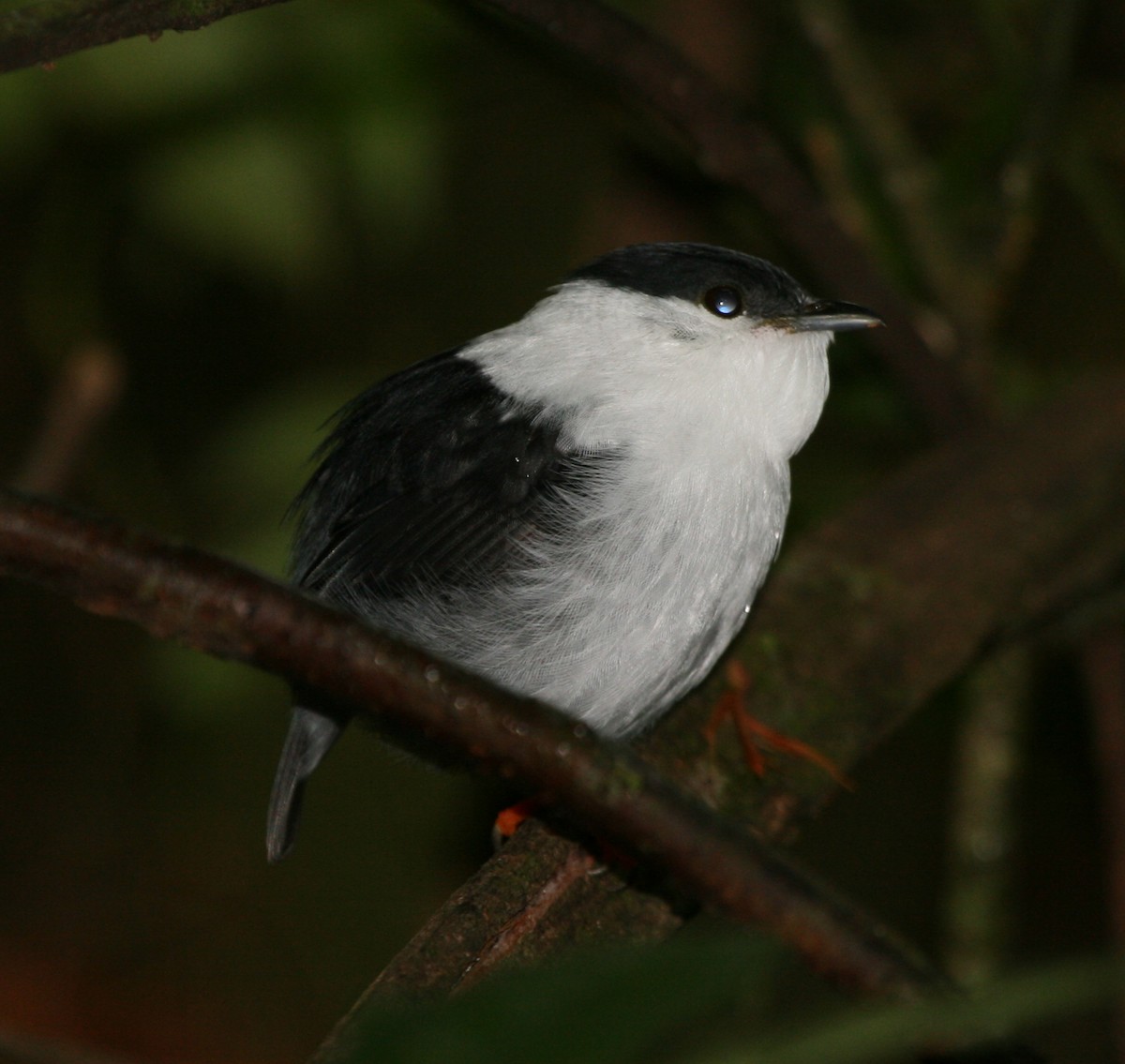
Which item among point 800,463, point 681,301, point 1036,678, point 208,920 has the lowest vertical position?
point 208,920

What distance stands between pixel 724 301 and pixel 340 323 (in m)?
2.61

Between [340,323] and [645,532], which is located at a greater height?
[645,532]

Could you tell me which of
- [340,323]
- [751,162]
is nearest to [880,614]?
[751,162]

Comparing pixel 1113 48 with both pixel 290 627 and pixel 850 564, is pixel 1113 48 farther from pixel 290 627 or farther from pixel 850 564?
pixel 290 627

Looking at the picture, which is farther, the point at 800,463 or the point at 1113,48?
the point at 1113,48

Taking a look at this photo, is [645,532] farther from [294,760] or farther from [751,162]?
[751,162]

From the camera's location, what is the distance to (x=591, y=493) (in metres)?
2.36

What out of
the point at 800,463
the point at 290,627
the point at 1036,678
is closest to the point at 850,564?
the point at 800,463

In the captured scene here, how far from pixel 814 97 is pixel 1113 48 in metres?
1.36

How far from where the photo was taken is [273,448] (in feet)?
11.0

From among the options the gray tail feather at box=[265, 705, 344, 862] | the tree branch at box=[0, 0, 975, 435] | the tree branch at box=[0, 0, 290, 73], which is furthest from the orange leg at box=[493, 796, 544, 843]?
the tree branch at box=[0, 0, 290, 73]

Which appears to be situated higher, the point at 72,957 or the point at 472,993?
the point at 472,993

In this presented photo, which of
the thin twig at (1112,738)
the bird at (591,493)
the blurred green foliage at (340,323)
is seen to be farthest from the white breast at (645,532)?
the thin twig at (1112,738)

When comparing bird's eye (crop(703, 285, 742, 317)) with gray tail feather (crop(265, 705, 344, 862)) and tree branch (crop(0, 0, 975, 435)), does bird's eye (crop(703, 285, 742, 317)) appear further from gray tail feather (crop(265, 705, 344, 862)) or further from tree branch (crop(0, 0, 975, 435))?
gray tail feather (crop(265, 705, 344, 862))
